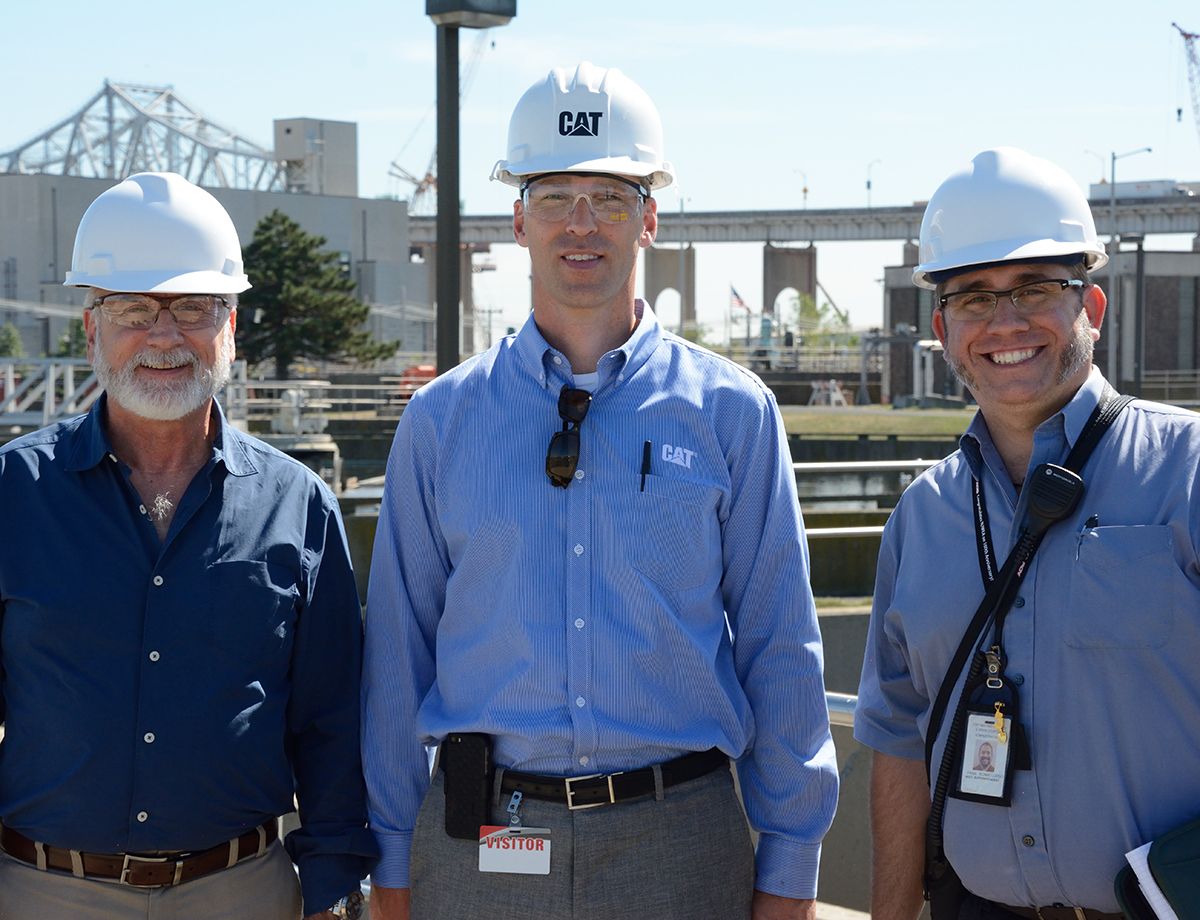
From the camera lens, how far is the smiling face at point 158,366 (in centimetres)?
312

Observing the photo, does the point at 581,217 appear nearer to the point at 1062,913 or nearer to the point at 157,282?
the point at 157,282

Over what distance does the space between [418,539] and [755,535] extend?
26.5 inches

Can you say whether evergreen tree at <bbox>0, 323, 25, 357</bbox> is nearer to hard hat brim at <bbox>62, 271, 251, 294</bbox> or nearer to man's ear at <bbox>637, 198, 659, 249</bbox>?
hard hat brim at <bbox>62, 271, 251, 294</bbox>

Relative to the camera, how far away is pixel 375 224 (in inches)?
3489

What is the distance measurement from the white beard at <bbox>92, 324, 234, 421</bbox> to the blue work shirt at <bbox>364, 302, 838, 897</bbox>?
44 cm

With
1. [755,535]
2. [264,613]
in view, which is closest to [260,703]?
[264,613]

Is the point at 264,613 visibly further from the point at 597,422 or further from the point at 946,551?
the point at 946,551

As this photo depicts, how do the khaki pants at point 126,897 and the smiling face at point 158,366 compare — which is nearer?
the khaki pants at point 126,897

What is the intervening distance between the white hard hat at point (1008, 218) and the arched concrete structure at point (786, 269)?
91816 mm

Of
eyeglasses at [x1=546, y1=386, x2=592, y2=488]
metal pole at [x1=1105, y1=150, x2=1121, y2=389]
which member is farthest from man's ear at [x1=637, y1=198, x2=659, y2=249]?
metal pole at [x1=1105, y1=150, x2=1121, y2=389]

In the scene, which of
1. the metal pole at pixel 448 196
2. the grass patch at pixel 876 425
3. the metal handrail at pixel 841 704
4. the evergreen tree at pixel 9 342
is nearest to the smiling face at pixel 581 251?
the metal handrail at pixel 841 704

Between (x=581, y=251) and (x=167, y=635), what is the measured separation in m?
1.10

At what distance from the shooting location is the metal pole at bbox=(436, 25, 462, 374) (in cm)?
749

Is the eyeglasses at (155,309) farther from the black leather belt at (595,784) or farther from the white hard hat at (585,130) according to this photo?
the black leather belt at (595,784)
